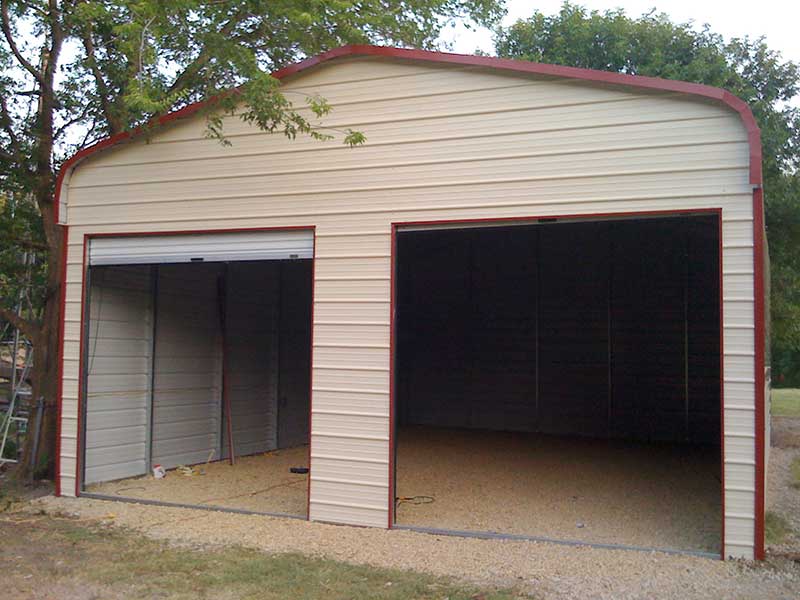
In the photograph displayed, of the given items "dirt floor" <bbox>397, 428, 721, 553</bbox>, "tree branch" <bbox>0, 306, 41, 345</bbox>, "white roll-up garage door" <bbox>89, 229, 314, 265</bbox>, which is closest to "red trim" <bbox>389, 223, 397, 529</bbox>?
"dirt floor" <bbox>397, 428, 721, 553</bbox>

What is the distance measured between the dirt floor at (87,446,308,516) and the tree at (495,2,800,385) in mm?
8933

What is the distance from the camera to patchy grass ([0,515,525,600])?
16.9 feet

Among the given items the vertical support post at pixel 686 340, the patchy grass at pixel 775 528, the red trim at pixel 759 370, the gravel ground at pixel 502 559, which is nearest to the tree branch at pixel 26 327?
the gravel ground at pixel 502 559

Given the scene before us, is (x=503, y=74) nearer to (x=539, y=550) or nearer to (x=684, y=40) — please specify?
(x=539, y=550)

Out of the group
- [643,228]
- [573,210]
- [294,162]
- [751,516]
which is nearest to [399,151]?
[294,162]

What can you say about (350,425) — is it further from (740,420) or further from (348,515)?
(740,420)

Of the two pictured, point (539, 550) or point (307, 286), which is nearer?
point (539, 550)

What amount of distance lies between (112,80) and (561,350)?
27.4 feet

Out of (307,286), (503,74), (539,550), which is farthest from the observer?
(307,286)

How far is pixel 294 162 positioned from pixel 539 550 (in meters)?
4.06

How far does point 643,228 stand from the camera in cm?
1306

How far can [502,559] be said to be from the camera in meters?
5.89

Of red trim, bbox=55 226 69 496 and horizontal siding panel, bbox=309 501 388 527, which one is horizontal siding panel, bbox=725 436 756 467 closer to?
horizontal siding panel, bbox=309 501 388 527

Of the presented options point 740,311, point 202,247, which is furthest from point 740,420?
point 202,247
